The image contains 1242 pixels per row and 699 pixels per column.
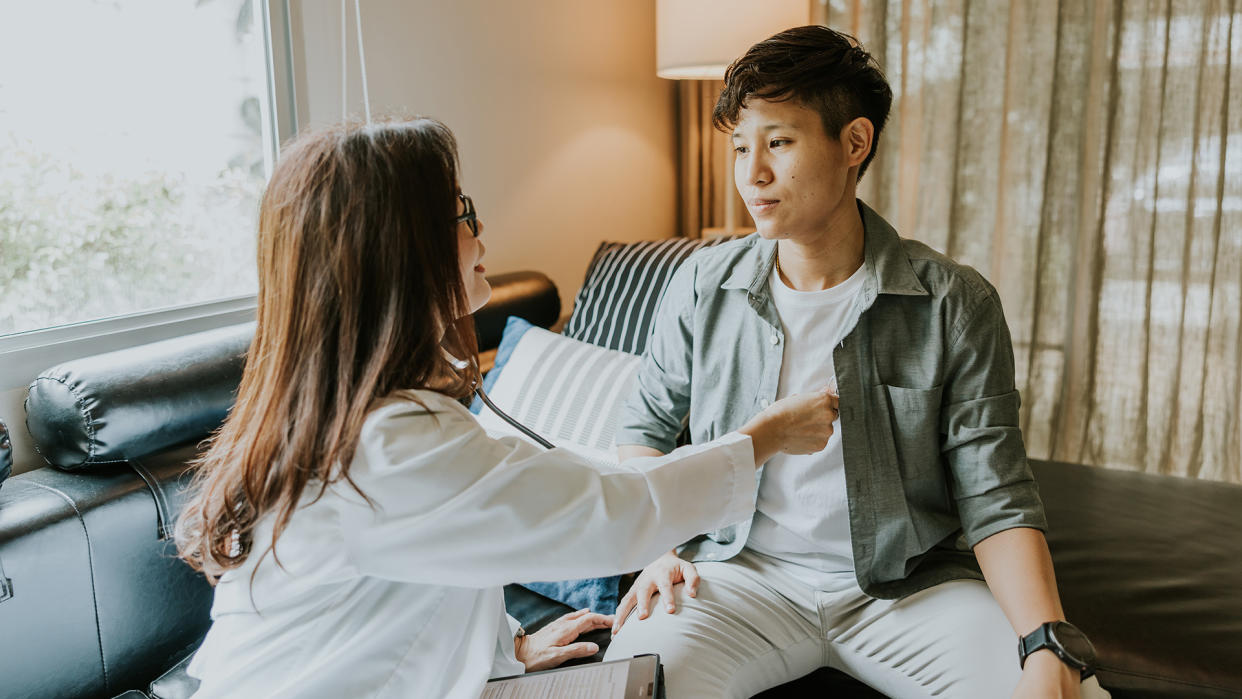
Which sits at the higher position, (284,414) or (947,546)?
(284,414)

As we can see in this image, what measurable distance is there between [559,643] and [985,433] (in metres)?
0.66

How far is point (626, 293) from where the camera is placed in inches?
80.4

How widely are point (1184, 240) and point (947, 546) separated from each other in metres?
1.81

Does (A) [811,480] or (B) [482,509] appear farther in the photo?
(A) [811,480]

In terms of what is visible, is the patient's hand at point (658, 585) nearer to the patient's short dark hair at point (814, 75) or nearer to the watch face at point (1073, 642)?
the watch face at point (1073, 642)

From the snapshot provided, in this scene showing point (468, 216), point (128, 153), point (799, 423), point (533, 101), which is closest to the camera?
point (468, 216)

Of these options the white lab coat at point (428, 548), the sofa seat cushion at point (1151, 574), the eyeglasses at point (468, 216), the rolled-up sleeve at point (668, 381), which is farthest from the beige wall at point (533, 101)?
the sofa seat cushion at point (1151, 574)

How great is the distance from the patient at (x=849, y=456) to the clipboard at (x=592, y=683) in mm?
101

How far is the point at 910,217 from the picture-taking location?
2.87 m

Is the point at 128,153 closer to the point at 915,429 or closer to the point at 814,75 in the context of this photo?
the point at 814,75

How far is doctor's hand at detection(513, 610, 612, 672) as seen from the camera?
46.2 inches

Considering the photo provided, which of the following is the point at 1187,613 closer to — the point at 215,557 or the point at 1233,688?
the point at 1233,688

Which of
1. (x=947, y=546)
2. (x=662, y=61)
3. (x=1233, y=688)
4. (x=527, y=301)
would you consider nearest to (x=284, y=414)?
(x=947, y=546)

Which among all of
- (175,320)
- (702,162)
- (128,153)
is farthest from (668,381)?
(702,162)
